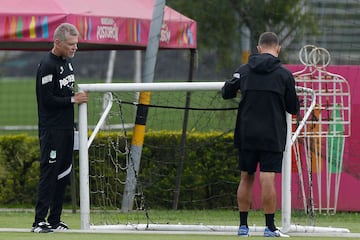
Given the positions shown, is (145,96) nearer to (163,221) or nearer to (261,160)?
(163,221)

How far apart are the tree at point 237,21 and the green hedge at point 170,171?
9.54 ft

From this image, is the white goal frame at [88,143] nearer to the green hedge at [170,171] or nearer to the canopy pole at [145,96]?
the canopy pole at [145,96]

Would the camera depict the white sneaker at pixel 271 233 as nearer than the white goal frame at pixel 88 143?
Yes

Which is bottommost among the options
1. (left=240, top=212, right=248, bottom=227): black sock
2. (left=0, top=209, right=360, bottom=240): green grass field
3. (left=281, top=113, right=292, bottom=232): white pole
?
(left=0, top=209, right=360, bottom=240): green grass field

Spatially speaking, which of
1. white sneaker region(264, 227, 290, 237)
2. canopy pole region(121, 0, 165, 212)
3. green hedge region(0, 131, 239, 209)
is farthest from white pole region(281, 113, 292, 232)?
green hedge region(0, 131, 239, 209)

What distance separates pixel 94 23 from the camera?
1311 cm

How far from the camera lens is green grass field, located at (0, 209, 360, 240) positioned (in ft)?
33.2

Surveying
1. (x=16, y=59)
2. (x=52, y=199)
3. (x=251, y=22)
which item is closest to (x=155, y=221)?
(x=52, y=199)

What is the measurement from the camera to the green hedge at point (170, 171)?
14.5 metres

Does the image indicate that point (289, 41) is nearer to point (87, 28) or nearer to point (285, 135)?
point (87, 28)

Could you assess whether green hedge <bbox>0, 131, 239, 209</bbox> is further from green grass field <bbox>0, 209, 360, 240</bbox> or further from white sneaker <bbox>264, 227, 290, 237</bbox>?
white sneaker <bbox>264, 227, 290, 237</bbox>

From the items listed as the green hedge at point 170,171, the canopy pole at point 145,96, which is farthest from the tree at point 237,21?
the canopy pole at point 145,96

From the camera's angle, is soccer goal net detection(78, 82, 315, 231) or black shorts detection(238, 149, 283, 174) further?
soccer goal net detection(78, 82, 315, 231)

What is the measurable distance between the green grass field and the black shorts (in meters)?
0.64
